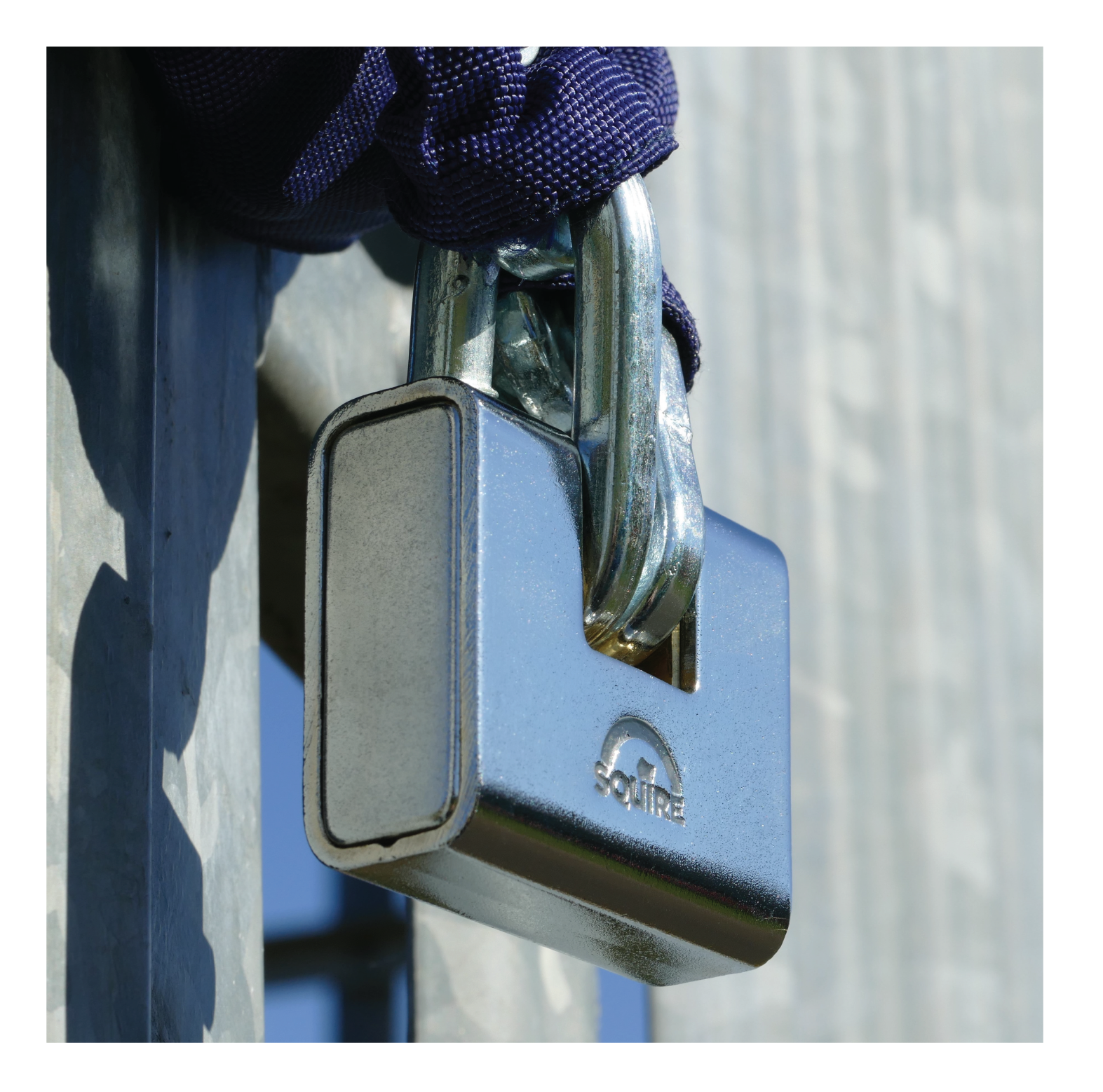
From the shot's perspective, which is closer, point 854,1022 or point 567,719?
point 567,719

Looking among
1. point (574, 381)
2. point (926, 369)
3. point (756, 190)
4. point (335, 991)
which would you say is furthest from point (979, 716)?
point (574, 381)

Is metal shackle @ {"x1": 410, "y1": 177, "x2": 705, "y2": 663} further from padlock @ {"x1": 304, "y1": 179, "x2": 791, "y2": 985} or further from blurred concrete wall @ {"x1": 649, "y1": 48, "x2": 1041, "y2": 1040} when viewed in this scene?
blurred concrete wall @ {"x1": 649, "y1": 48, "x2": 1041, "y2": 1040}

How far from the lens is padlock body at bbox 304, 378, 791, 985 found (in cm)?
45

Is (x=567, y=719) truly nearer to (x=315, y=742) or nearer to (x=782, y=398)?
(x=315, y=742)

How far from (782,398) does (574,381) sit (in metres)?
0.81

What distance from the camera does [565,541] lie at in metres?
0.50

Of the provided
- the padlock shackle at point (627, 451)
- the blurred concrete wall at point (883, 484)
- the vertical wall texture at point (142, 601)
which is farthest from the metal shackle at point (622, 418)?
the blurred concrete wall at point (883, 484)

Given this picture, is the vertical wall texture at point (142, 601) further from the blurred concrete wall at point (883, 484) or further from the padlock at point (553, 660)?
the blurred concrete wall at point (883, 484)

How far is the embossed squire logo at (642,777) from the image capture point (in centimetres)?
48

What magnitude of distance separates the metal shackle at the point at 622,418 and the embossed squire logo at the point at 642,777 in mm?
32

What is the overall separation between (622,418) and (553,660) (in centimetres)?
8

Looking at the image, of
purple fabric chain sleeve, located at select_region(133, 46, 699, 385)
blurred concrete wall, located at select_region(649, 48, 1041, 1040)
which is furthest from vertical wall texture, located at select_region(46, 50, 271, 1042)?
blurred concrete wall, located at select_region(649, 48, 1041, 1040)

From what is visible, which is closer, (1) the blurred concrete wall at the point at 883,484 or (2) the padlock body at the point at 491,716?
(2) the padlock body at the point at 491,716

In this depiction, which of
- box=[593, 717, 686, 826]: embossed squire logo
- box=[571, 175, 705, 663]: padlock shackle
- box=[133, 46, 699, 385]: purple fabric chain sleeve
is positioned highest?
box=[133, 46, 699, 385]: purple fabric chain sleeve
